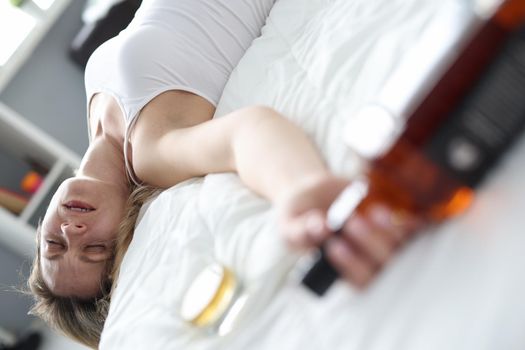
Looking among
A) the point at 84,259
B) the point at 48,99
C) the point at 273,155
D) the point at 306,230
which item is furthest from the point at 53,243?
the point at 48,99

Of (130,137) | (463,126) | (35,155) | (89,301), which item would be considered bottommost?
(35,155)

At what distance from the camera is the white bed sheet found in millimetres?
548

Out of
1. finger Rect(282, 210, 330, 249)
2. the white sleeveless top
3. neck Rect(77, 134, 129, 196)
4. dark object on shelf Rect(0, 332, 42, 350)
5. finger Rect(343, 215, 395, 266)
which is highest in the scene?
finger Rect(343, 215, 395, 266)

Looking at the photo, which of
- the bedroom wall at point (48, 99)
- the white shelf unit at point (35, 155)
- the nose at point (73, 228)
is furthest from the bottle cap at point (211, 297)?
the bedroom wall at point (48, 99)

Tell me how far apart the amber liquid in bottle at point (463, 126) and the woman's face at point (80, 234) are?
0.89 meters

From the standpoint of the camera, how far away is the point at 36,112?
8.02 feet

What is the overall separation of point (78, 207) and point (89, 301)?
282 mm

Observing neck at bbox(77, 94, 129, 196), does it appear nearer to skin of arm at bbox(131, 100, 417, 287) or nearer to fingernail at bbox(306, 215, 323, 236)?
skin of arm at bbox(131, 100, 417, 287)

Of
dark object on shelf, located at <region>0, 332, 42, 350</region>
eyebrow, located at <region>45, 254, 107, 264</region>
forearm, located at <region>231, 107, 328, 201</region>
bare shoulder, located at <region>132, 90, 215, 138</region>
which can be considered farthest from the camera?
dark object on shelf, located at <region>0, 332, 42, 350</region>

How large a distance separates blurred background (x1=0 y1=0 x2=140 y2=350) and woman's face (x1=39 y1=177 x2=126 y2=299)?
832 mm

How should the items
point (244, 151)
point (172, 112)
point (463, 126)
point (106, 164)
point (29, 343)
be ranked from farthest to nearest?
point (29, 343)
point (106, 164)
point (172, 112)
point (244, 151)
point (463, 126)

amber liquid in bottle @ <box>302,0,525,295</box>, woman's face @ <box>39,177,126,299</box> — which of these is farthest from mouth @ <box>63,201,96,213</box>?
amber liquid in bottle @ <box>302,0,525,295</box>

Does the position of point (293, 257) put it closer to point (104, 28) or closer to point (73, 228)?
point (73, 228)

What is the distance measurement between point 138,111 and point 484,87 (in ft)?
3.01
